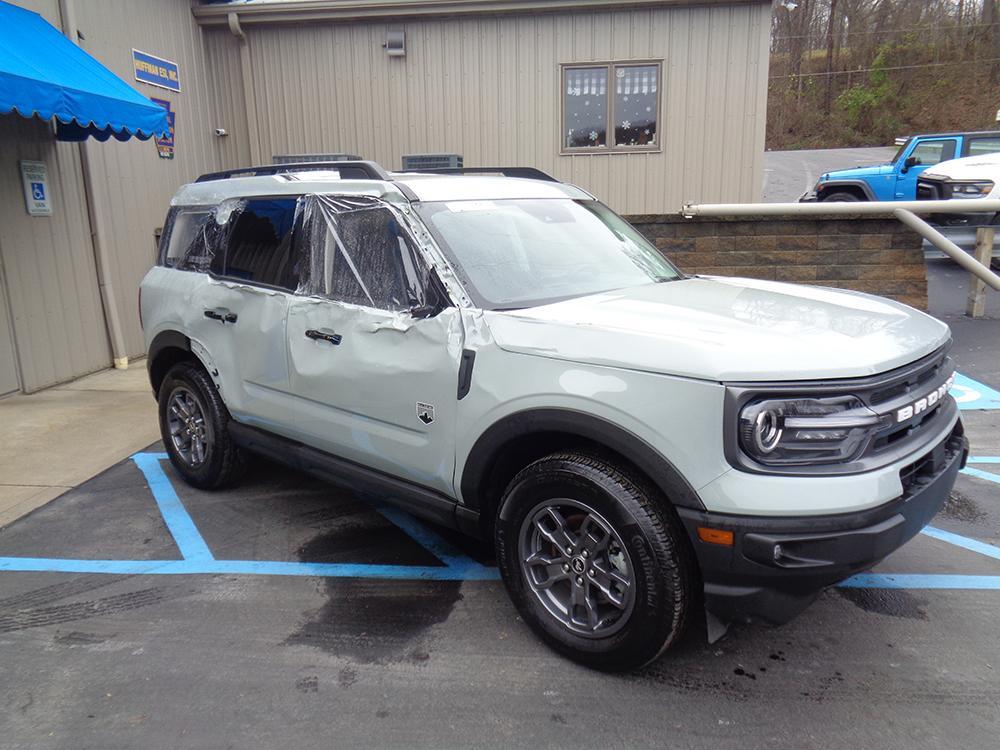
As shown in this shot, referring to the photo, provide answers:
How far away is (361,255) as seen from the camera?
142 inches

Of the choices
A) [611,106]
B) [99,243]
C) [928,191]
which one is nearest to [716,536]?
[99,243]

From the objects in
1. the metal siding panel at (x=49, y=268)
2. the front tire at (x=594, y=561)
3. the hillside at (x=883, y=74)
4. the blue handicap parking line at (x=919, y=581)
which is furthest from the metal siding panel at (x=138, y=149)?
the hillside at (x=883, y=74)

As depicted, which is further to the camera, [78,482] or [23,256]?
[23,256]

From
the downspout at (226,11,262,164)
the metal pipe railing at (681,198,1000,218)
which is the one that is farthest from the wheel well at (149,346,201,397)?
the downspout at (226,11,262,164)

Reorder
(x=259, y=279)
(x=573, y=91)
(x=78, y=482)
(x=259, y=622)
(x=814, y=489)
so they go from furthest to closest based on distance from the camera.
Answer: (x=573, y=91) → (x=78, y=482) → (x=259, y=279) → (x=259, y=622) → (x=814, y=489)

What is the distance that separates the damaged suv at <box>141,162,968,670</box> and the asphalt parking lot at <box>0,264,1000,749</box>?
0.28m

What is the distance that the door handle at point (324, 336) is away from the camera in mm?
3572

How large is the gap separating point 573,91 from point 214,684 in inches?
355

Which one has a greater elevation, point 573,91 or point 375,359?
point 573,91

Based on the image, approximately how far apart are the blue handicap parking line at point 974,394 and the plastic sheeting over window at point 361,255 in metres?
4.83

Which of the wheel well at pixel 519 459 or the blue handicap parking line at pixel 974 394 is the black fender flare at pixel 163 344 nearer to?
the wheel well at pixel 519 459

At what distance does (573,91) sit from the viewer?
33.4 feet

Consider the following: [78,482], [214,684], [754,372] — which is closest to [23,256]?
[78,482]

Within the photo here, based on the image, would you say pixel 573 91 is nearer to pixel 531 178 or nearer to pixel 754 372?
pixel 531 178
